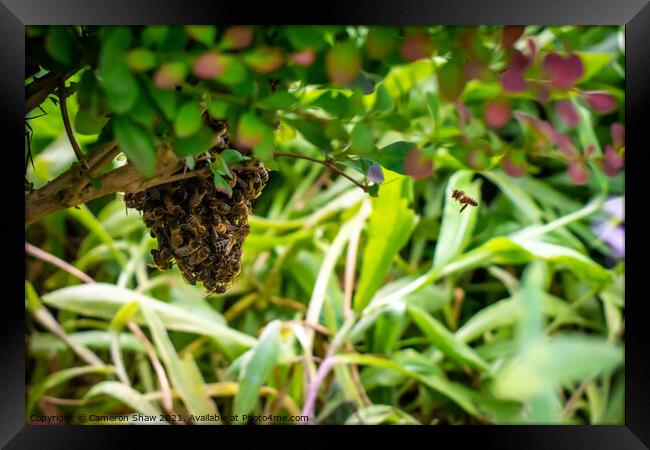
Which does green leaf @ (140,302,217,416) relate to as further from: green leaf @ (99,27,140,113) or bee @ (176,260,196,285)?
green leaf @ (99,27,140,113)

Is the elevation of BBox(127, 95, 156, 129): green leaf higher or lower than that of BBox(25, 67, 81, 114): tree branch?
lower

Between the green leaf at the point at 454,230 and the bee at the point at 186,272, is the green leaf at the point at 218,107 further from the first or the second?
the green leaf at the point at 454,230

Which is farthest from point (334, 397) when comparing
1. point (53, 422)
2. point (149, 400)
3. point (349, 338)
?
point (53, 422)

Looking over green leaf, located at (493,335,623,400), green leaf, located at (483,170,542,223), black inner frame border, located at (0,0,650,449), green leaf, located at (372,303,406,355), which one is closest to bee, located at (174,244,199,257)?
black inner frame border, located at (0,0,650,449)

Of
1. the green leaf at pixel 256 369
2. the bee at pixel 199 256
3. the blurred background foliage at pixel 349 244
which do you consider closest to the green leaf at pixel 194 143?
the blurred background foliage at pixel 349 244

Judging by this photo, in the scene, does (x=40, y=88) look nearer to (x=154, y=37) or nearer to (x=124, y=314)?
(x=154, y=37)

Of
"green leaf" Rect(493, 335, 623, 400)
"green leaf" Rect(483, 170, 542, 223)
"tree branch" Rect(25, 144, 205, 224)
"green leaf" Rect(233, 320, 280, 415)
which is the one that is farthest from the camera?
"green leaf" Rect(483, 170, 542, 223)

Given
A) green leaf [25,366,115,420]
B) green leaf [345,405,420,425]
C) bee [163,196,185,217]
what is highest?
bee [163,196,185,217]
